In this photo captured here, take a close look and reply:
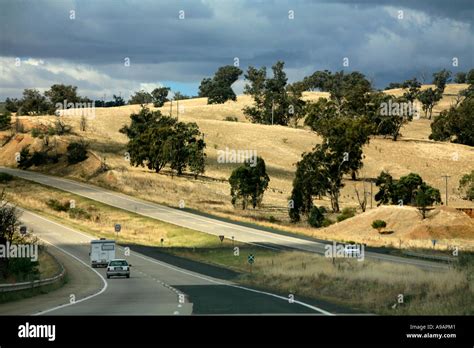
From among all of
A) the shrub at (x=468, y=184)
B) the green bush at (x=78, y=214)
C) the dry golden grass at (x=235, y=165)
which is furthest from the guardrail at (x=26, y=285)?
the shrub at (x=468, y=184)

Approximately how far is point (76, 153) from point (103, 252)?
7665 centimetres

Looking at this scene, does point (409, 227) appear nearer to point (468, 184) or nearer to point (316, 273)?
point (316, 273)

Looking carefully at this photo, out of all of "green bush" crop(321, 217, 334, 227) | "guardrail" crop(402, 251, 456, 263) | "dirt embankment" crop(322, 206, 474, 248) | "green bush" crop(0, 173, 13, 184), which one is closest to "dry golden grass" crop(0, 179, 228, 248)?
"green bush" crop(0, 173, 13, 184)

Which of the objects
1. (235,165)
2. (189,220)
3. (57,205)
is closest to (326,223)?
(189,220)

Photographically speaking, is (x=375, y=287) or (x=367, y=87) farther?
(x=367, y=87)

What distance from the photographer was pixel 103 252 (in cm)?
6569

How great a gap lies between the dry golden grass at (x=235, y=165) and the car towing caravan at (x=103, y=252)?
27199 mm

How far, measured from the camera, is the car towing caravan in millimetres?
65688

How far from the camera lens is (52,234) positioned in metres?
89.5

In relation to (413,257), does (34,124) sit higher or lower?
higher

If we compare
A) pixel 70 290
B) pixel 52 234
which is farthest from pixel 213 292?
pixel 52 234
